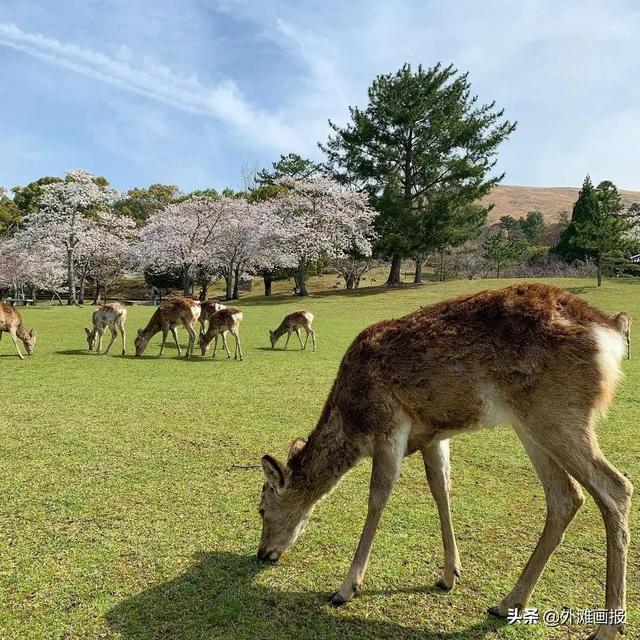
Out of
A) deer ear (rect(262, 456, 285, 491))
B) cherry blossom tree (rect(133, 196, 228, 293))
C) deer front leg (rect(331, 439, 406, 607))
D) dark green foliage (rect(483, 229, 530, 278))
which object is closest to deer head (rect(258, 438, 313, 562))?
deer ear (rect(262, 456, 285, 491))

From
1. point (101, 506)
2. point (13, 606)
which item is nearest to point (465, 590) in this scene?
point (13, 606)

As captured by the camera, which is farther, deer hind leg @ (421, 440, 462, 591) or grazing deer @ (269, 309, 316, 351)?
grazing deer @ (269, 309, 316, 351)

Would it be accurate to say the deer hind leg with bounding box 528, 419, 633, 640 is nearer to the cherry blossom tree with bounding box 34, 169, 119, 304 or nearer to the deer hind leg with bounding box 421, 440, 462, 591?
the deer hind leg with bounding box 421, 440, 462, 591

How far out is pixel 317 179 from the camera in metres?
43.2

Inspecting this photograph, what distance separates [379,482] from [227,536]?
1.53 m

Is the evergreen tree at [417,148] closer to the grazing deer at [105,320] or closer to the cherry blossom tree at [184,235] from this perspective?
the cherry blossom tree at [184,235]

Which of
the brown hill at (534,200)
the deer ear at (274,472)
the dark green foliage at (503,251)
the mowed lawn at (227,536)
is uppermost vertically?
the brown hill at (534,200)

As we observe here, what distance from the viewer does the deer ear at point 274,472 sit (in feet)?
11.2

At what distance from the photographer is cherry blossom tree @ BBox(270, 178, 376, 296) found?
41.7 m

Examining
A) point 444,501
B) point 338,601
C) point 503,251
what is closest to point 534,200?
point 503,251

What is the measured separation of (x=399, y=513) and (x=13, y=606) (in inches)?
113

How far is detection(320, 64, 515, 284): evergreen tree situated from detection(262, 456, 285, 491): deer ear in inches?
1483

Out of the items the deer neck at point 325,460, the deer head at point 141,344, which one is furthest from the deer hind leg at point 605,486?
the deer head at point 141,344

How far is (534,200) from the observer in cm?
13662
